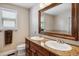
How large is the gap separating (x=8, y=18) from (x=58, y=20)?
0.87 m

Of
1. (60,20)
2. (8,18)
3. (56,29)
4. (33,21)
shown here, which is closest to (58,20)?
(60,20)

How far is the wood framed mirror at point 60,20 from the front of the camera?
1109 millimetres

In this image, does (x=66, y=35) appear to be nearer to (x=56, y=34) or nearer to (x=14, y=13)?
(x=56, y=34)

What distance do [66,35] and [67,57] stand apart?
0.47 m

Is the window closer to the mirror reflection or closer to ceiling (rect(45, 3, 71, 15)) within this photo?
the mirror reflection

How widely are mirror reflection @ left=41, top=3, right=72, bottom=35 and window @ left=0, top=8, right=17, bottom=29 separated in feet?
2.01

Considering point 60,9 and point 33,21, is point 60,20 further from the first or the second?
point 33,21

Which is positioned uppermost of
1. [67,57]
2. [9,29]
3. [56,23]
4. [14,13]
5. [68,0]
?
[68,0]

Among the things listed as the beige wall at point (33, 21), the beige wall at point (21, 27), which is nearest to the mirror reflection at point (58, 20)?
the beige wall at point (33, 21)

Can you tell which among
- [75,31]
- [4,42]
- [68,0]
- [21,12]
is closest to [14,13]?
[21,12]

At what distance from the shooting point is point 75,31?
3.58ft

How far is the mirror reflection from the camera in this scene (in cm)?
120

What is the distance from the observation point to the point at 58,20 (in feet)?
4.45

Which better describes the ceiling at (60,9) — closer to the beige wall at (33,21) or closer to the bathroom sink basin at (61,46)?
the beige wall at (33,21)
